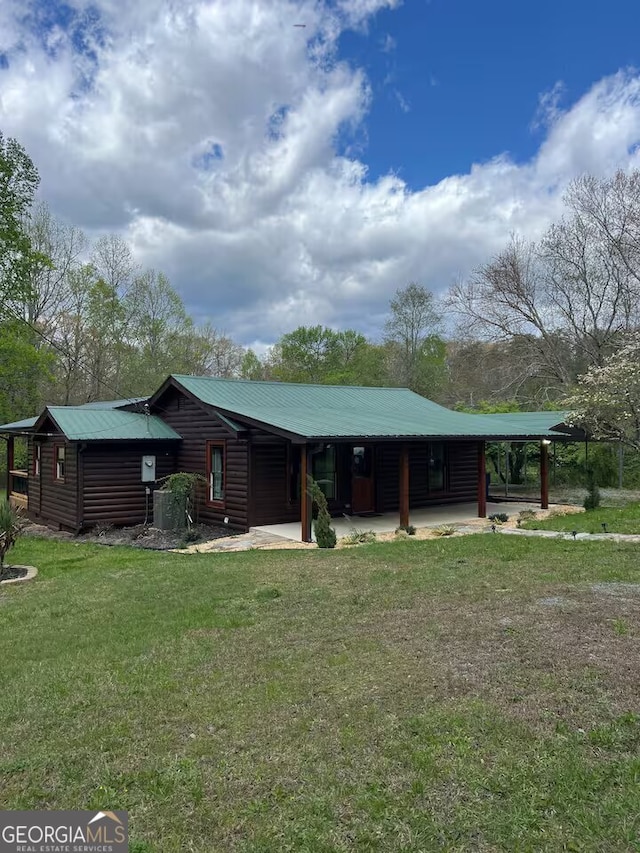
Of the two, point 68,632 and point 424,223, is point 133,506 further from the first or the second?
point 424,223

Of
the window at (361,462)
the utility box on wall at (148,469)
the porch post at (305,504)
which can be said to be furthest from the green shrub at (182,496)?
the window at (361,462)

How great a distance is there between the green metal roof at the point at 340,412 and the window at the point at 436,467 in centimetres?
83

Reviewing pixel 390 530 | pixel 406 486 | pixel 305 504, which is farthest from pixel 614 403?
pixel 305 504

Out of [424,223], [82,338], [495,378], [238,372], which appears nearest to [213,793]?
[424,223]

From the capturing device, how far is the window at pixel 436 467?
15406mm

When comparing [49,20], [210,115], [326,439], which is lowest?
[326,439]

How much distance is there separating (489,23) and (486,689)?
46.8 feet

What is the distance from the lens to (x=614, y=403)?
1035 cm

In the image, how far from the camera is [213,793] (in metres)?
2.73

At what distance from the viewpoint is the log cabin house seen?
39.0ft

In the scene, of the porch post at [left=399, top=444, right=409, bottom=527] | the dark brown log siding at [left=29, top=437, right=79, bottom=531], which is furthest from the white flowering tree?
the dark brown log siding at [left=29, top=437, right=79, bottom=531]

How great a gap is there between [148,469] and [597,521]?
33.4 ft

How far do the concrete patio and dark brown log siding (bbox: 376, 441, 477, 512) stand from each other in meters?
0.27

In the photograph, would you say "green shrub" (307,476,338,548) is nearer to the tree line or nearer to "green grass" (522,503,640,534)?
"green grass" (522,503,640,534)
